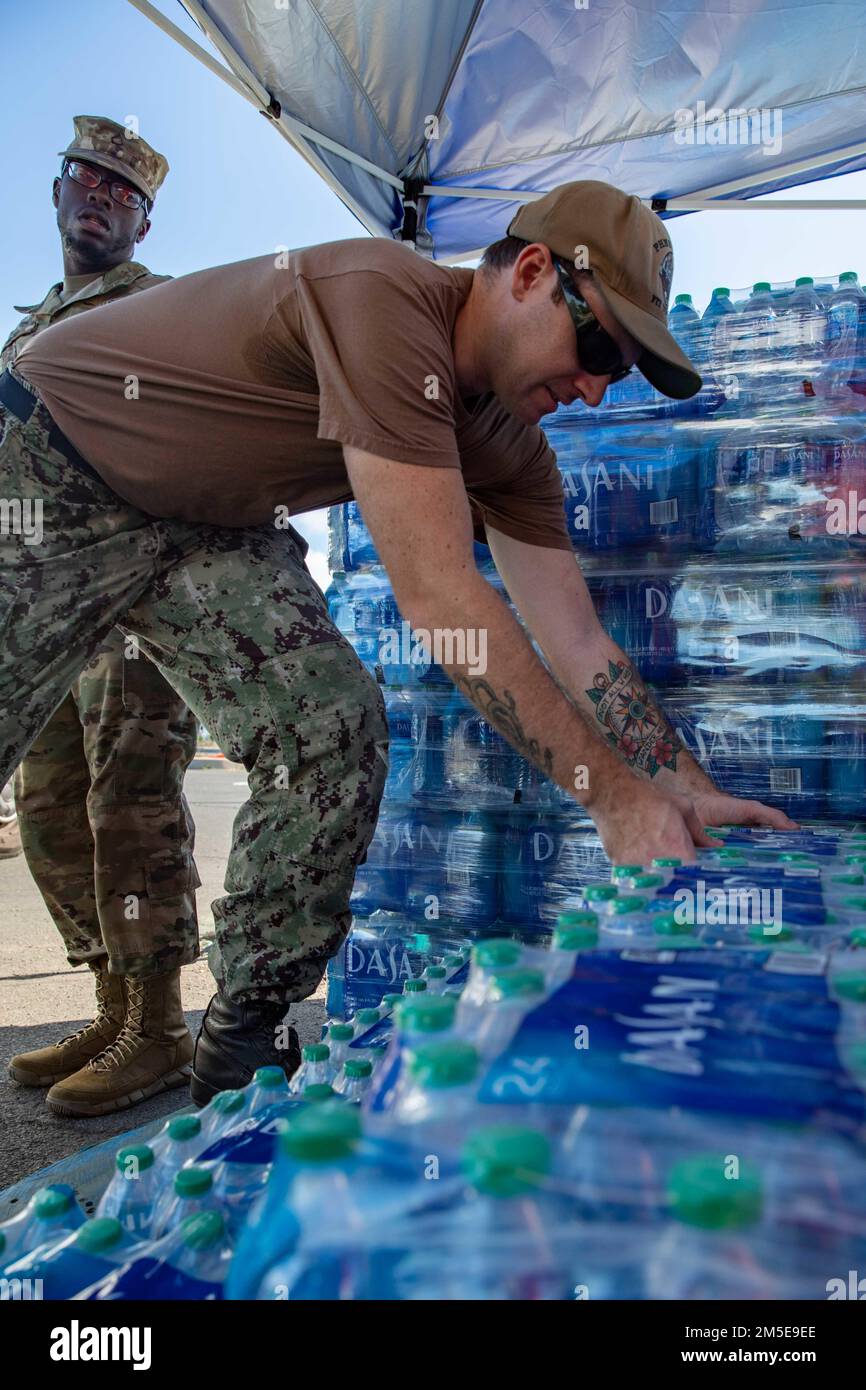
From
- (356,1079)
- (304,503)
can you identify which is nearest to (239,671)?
(304,503)

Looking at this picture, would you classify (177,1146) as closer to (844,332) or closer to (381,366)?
(381,366)

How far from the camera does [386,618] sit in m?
2.70

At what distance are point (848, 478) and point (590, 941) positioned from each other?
67.9 inches

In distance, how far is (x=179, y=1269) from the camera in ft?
2.00

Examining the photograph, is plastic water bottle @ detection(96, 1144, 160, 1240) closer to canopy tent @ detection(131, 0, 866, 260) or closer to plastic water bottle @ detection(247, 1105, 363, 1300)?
plastic water bottle @ detection(247, 1105, 363, 1300)

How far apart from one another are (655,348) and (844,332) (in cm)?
109

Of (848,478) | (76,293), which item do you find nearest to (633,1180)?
(848,478)

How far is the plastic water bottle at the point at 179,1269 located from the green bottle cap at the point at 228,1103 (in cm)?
26

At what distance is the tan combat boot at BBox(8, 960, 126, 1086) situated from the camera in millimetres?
2188

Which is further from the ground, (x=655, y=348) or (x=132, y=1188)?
(x=655, y=348)

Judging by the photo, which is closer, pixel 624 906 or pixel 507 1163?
pixel 507 1163

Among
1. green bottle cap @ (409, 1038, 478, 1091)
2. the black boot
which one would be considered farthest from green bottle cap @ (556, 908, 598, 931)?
the black boot

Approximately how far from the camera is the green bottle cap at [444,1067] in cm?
52

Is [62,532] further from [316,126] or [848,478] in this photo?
[316,126]
